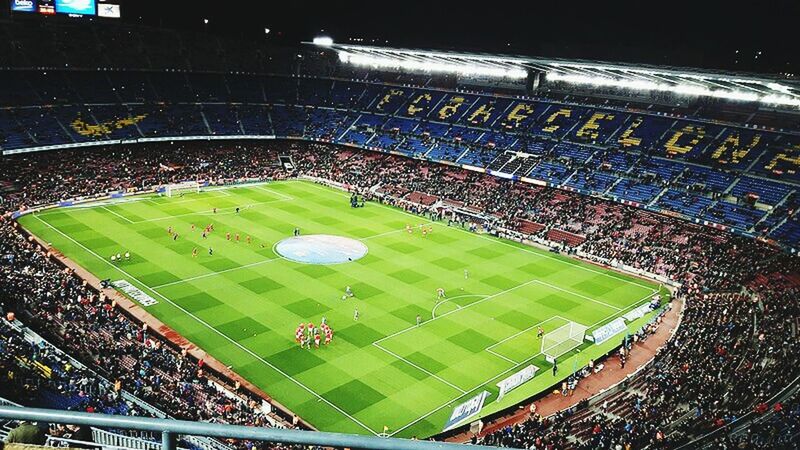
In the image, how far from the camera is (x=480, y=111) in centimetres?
8406

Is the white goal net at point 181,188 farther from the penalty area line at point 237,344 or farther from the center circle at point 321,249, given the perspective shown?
the center circle at point 321,249

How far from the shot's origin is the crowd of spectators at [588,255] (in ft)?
87.8

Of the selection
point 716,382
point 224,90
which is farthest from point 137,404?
point 224,90

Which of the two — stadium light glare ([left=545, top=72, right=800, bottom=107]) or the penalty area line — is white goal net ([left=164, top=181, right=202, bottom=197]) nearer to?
the penalty area line

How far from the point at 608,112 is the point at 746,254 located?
30.1 m

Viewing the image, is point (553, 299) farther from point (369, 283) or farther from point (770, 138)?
point (770, 138)

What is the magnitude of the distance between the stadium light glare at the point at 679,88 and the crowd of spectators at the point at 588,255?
656 inches

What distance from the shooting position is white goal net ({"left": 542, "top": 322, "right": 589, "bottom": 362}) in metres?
36.3

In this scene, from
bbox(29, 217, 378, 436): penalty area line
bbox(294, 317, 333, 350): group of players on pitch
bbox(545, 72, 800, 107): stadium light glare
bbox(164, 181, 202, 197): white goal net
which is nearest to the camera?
bbox(29, 217, 378, 436): penalty area line

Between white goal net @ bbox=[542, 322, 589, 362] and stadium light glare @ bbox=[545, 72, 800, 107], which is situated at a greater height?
stadium light glare @ bbox=[545, 72, 800, 107]

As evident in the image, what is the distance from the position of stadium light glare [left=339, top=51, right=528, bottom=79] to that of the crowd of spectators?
18310 mm

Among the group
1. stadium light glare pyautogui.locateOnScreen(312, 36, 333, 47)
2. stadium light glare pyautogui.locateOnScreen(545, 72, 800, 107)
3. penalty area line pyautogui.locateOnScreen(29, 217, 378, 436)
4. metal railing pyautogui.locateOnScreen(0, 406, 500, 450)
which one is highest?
stadium light glare pyautogui.locateOnScreen(312, 36, 333, 47)

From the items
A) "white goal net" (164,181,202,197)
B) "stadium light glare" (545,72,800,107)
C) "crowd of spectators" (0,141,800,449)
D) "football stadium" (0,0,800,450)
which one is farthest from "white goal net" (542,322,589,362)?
"white goal net" (164,181,202,197)

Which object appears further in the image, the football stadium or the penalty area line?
the penalty area line
